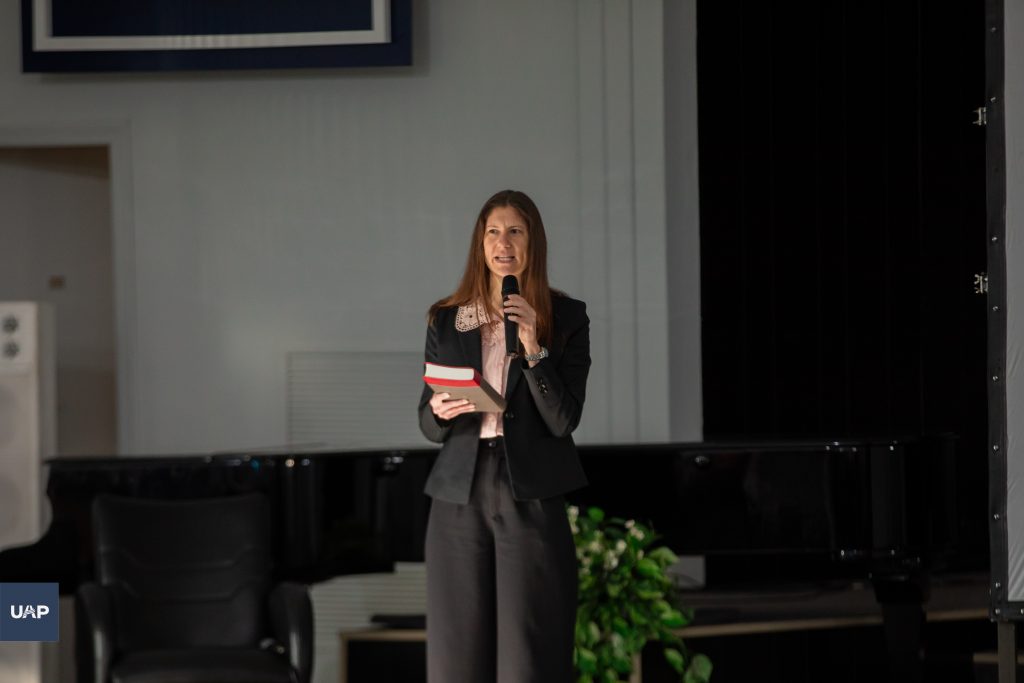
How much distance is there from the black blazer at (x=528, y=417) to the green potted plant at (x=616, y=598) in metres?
1.06

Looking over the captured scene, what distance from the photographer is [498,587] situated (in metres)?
2.63

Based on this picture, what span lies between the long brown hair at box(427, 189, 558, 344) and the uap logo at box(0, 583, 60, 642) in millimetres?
Result: 1670

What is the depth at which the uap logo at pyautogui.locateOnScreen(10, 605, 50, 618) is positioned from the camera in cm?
373

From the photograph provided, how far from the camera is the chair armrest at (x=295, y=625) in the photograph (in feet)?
11.2

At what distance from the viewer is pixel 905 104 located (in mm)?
5230

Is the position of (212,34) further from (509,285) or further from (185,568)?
(509,285)

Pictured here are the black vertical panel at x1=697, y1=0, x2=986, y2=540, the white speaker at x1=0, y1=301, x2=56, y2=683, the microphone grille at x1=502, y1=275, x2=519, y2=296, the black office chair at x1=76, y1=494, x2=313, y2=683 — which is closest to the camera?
the microphone grille at x1=502, y1=275, x2=519, y2=296

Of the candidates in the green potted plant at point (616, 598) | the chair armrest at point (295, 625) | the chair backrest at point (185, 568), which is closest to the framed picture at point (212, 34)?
the chair backrest at point (185, 568)

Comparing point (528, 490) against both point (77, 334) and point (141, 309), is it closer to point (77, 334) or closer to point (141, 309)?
point (141, 309)

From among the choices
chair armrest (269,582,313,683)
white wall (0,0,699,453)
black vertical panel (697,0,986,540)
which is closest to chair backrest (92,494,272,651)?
chair armrest (269,582,313,683)

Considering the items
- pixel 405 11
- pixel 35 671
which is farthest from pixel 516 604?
pixel 405 11

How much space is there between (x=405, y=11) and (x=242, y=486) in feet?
6.30

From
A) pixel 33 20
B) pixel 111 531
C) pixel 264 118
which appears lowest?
pixel 111 531

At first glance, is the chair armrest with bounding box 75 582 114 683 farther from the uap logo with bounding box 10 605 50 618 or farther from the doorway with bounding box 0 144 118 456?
the doorway with bounding box 0 144 118 456
